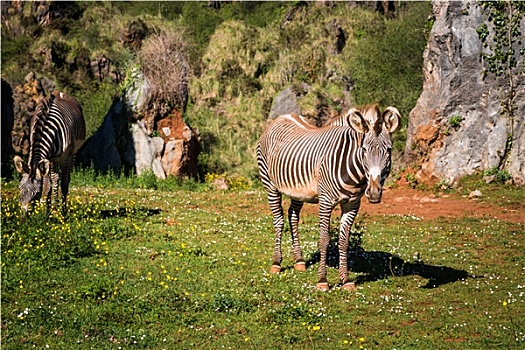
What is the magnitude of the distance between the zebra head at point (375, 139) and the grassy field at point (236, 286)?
186 cm

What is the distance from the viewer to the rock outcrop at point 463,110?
775 inches

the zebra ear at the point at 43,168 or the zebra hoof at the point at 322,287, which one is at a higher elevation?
the zebra ear at the point at 43,168

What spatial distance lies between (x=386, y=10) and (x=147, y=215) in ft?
102

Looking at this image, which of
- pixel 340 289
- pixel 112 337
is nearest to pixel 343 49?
pixel 340 289

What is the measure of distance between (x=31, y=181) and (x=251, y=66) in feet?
69.7

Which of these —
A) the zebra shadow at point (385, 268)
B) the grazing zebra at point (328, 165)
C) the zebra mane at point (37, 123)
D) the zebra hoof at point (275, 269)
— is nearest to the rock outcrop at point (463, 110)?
the zebra shadow at point (385, 268)

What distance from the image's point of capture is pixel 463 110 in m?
20.6

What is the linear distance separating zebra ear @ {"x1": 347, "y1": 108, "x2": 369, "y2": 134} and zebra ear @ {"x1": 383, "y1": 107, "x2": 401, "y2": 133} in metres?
0.28

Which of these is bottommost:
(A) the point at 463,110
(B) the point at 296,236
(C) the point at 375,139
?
(B) the point at 296,236

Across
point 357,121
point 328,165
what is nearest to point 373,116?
point 357,121

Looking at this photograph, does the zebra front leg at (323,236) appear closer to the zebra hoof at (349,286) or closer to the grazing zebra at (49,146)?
the zebra hoof at (349,286)

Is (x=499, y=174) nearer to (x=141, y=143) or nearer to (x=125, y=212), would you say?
(x=125, y=212)

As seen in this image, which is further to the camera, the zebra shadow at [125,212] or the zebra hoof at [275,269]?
the zebra shadow at [125,212]

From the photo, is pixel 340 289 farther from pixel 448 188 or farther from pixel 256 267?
pixel 448 188
